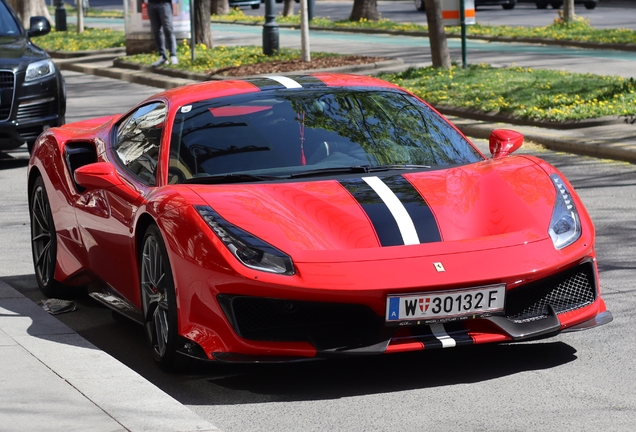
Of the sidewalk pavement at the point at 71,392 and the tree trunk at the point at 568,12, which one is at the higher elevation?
the tree trunk at the point at 568,12

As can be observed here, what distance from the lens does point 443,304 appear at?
16.9 ft

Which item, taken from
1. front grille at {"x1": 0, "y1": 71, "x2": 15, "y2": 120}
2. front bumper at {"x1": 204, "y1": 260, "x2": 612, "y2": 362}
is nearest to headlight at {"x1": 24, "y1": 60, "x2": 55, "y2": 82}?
front grille at {"x1": 0, "y1": 71, "x2": 15, "y2": 120}

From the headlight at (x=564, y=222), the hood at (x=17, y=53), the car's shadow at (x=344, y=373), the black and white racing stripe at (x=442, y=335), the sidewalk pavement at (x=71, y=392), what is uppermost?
the hood at (x=17, y=53)

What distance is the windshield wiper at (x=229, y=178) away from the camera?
6004 mm

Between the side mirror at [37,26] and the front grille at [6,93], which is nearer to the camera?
the front grille at [6,93]

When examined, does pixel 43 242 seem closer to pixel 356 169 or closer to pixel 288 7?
pixel 356 169

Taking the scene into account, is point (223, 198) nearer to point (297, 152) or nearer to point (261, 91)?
point (297, 152)

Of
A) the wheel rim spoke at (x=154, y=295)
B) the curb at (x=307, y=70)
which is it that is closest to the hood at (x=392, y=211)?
the wheel rim spoke at (x=154, y=295)

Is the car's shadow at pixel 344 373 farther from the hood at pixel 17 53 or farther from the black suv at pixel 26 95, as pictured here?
the hood at pixel 17 53

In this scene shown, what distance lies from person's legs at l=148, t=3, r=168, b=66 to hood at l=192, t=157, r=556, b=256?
62.2 ft

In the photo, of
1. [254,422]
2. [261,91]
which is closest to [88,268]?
[261,91]

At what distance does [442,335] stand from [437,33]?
1480cm

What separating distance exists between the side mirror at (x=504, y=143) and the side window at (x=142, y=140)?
177 centimetres

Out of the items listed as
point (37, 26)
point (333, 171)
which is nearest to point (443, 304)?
point (333, 171)
